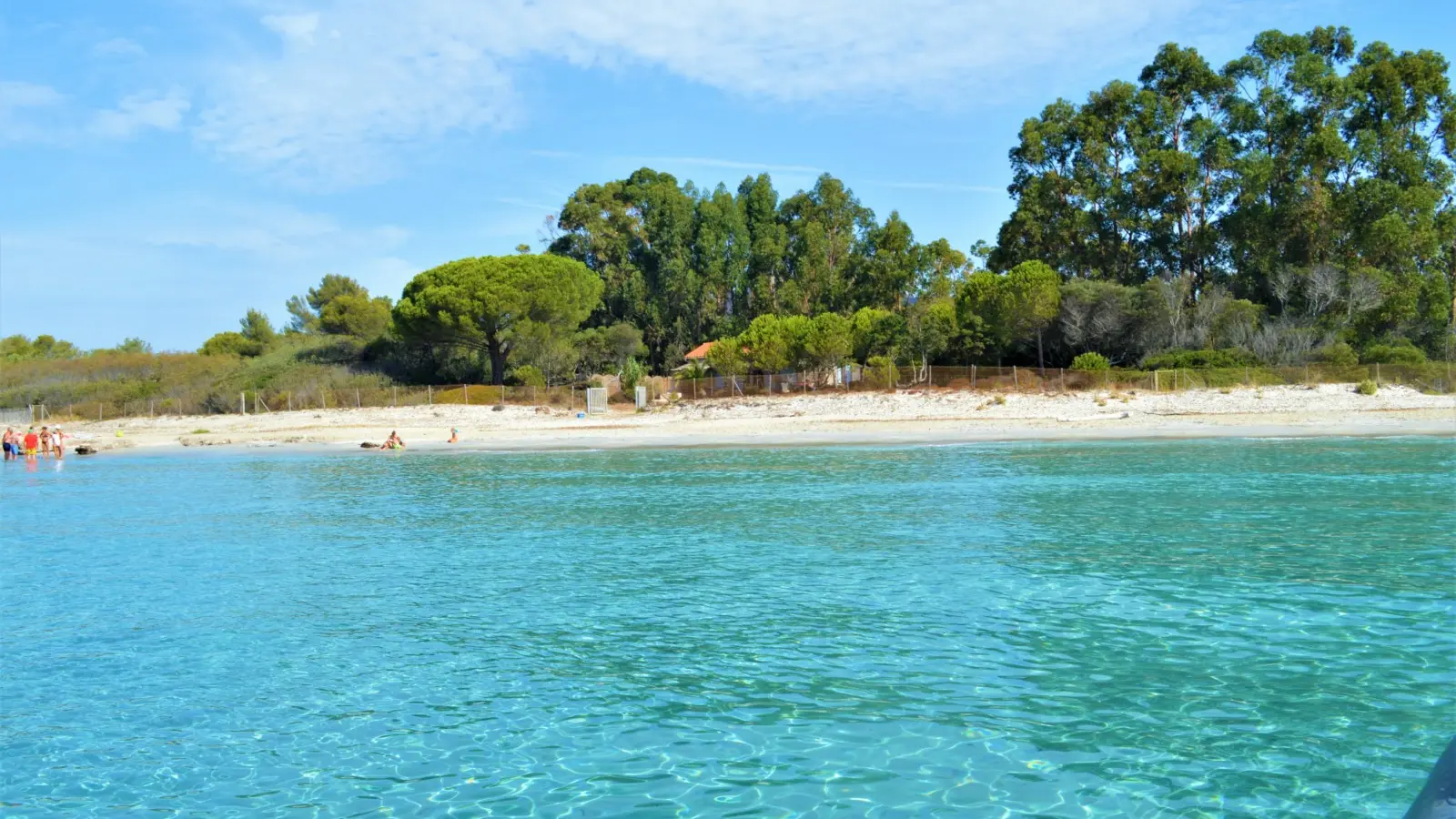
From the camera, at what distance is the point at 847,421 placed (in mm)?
42688

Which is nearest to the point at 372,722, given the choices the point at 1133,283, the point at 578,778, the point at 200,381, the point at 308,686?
the point at 308,686

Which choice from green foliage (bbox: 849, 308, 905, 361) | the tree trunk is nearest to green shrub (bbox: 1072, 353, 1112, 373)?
green foliage (bbox: 849, 308, 905, 361)

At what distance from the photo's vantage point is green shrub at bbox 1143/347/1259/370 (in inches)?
1738

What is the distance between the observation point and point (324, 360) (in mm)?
66438

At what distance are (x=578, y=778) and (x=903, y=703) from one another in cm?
252

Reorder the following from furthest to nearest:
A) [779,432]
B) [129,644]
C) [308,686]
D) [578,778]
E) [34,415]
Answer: [34,415] < [779,432] < [129,644] < [308,686] < [578,778]

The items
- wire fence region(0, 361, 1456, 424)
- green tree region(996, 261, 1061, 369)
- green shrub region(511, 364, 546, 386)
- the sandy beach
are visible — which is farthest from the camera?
green shrub region(511, 364, 546, 386)

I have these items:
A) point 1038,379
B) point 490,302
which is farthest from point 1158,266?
point 490,302

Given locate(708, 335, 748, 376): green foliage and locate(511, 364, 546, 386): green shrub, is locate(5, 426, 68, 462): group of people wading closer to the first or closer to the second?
locate(511, 364, 546, 386): green shrub

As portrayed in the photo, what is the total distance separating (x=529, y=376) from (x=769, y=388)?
40.7 ft

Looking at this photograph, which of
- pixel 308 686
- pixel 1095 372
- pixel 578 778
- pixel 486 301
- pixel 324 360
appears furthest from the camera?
pixel 324 360

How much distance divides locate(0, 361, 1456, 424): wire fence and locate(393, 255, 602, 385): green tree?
332 cm

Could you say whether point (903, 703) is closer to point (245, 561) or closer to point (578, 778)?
point (578, 778)

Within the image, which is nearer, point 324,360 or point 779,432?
point 779,432
